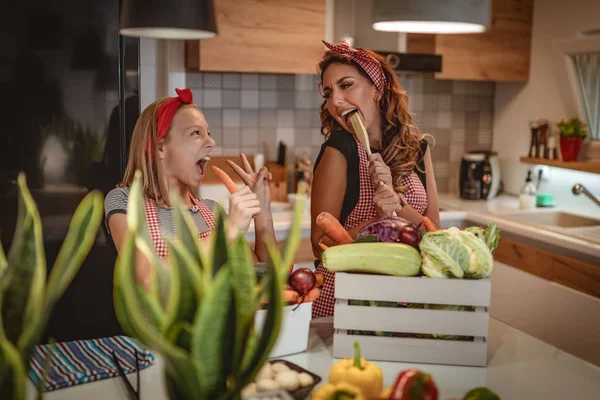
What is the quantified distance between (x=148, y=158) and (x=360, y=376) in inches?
37.8

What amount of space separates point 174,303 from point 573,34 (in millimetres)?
3387

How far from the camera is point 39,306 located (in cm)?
84

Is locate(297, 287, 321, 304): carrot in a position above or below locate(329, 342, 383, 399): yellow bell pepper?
above

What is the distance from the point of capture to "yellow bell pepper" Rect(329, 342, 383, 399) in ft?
3.59

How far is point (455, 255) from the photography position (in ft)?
4.44

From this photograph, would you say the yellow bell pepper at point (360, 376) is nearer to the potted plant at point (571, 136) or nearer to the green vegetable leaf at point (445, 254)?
the green vegetable leaf at point (445, 254)

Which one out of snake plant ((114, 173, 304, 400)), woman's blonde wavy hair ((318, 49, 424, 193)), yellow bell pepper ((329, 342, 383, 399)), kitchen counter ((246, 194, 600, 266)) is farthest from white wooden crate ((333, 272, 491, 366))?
kitchen counter ((246, 194, 600, 266))

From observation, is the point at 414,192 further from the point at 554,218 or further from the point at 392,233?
the point at 554,218

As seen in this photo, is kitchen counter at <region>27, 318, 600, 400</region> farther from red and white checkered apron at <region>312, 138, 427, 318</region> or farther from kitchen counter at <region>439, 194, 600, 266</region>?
kitchen counter at <region>439, 194, 600, 266</region>

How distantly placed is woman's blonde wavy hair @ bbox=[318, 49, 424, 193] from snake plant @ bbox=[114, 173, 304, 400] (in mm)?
1284

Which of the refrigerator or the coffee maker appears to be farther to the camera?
the coffee maker

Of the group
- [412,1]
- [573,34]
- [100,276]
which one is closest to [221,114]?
[100,276]

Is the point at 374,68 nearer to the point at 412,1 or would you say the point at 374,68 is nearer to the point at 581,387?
the point at 412,1

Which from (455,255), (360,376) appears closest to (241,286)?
(360,376)
